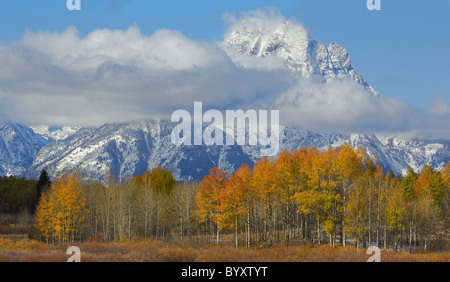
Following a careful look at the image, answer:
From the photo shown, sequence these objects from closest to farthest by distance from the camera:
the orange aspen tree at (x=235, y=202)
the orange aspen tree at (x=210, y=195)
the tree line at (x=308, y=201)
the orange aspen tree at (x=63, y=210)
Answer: the tree line at (x=308, y=201) → the orange aspen tree at (x=235, y=202) → the orange aspen tree at (x=210, y=195) → the orange aspen tree at (x=63, y=210)

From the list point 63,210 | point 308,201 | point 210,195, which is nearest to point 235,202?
point 210,195

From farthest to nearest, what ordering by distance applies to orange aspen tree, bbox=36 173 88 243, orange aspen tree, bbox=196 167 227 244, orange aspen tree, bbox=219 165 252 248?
orange aspen tree, bbox=36 173 88 243 < orange aspen tree, bbox=196 167 227 244 < orange aspen tree, bbox=219 165 252 248

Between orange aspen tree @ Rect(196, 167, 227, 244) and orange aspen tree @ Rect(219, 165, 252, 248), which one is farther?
orange aspen tree @ Rect(196, 167, 227, 244)

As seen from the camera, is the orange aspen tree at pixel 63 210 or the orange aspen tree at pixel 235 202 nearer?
the orange aspen tree at pixel 235 202

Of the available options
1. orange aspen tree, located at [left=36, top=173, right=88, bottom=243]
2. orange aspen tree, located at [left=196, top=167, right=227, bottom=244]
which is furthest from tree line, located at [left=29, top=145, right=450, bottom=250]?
orange aspen tree, located at [left=36, top=173, right=88, bottom=243]

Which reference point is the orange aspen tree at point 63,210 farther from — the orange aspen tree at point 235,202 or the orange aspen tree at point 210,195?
the orange aspen tree at point 235,202

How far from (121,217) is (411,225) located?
178ft

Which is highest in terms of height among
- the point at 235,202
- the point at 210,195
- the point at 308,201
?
the point at 308,201

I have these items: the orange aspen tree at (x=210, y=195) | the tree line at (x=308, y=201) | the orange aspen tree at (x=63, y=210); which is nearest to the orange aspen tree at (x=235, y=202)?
the tree line at (x=308, y=201)

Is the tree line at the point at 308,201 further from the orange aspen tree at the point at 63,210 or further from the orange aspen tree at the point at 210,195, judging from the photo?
the orange aspen tree at the point at 63,210

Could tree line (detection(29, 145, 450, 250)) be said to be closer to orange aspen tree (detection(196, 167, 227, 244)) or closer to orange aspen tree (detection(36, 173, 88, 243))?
orange aspen tree (detection(196, 167, 227, 244))

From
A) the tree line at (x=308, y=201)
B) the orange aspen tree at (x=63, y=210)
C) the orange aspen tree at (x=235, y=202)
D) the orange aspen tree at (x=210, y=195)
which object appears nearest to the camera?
the tree line at (x=308, y=201)

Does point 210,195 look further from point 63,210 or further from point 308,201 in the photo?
point 63,210
